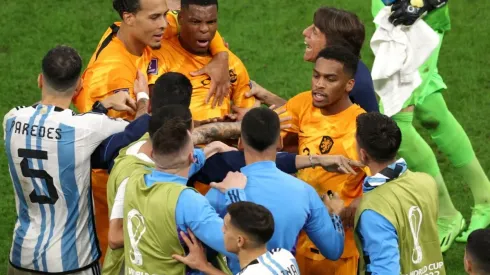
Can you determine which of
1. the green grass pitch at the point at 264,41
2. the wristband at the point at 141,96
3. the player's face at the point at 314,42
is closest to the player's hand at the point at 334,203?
the player's face at the point at 314,42

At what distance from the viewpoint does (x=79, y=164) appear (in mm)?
5988

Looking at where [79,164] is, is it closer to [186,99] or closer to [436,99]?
[186,99]

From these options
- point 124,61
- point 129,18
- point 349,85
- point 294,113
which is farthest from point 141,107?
point 349,85

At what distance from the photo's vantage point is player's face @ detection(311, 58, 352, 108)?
6160mm

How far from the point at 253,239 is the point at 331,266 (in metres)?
1.45

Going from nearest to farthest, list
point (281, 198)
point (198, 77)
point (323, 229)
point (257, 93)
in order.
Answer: point (281, 198), point (323, 229), point (198, 77), point (257, 93)

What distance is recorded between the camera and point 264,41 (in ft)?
37.7

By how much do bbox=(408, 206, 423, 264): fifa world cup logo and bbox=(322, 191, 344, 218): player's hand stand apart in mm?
429

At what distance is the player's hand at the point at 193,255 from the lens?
203 inches

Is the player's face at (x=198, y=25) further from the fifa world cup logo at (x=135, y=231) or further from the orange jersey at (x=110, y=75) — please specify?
the fifa world cup logo at (x=135, y=231)

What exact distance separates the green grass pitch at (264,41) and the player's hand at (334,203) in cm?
410

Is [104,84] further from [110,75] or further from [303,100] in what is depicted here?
[303,100]

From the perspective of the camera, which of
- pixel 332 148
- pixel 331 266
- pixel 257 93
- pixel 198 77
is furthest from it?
pixel 257 93

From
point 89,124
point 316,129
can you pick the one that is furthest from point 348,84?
point 89,124
